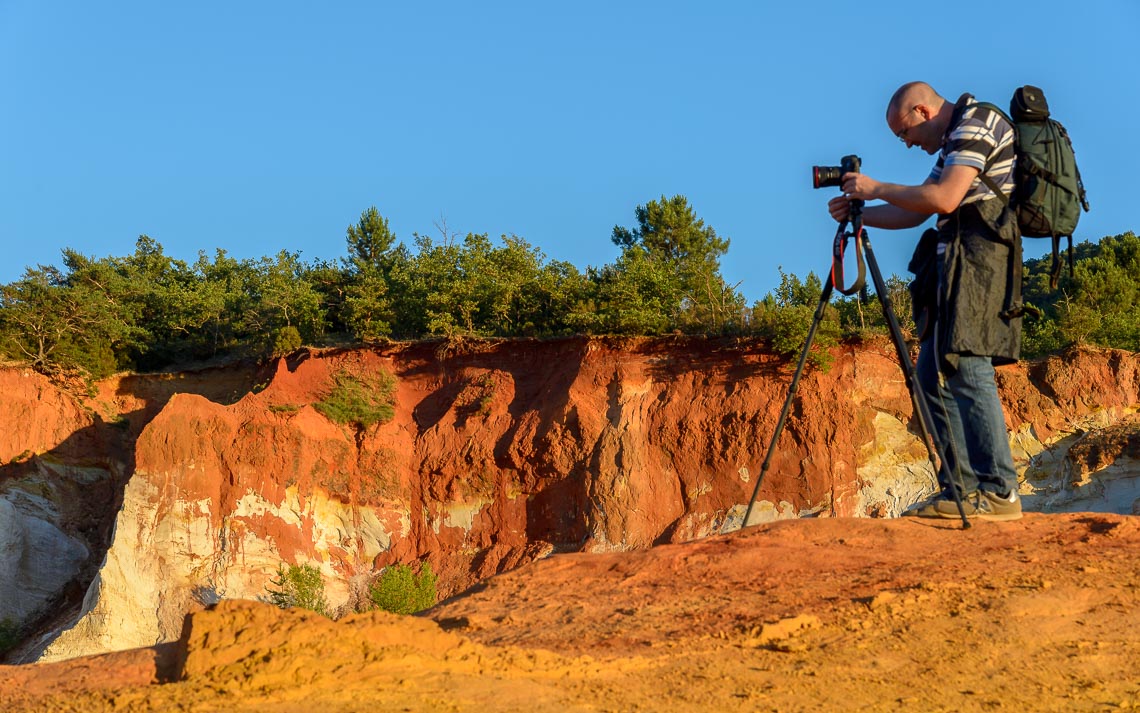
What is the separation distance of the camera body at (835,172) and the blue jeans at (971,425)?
106 centimetres

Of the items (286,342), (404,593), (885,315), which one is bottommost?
(404,593)

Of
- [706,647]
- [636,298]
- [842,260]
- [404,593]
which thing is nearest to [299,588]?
[404,593]

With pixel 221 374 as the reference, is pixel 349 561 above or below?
below

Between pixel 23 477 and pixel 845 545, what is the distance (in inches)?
902

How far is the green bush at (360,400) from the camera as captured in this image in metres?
23.8

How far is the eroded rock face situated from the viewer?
21234mm

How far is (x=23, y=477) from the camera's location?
2522 centimetres

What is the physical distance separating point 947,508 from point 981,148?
75.9 inches

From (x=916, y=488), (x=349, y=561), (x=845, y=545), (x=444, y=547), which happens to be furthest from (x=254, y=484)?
(x=845, y=545)

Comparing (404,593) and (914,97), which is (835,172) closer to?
(914,97)

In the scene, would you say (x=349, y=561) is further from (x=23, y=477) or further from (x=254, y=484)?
(x=23, y=477)

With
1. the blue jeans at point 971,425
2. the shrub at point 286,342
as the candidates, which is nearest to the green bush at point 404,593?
the shrub at point 286,342

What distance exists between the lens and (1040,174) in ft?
20.9

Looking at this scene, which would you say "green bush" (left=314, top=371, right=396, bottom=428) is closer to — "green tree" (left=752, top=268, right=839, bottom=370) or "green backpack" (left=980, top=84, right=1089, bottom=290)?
"green tree" (left=752, top=268, right=839, bottom=370)
